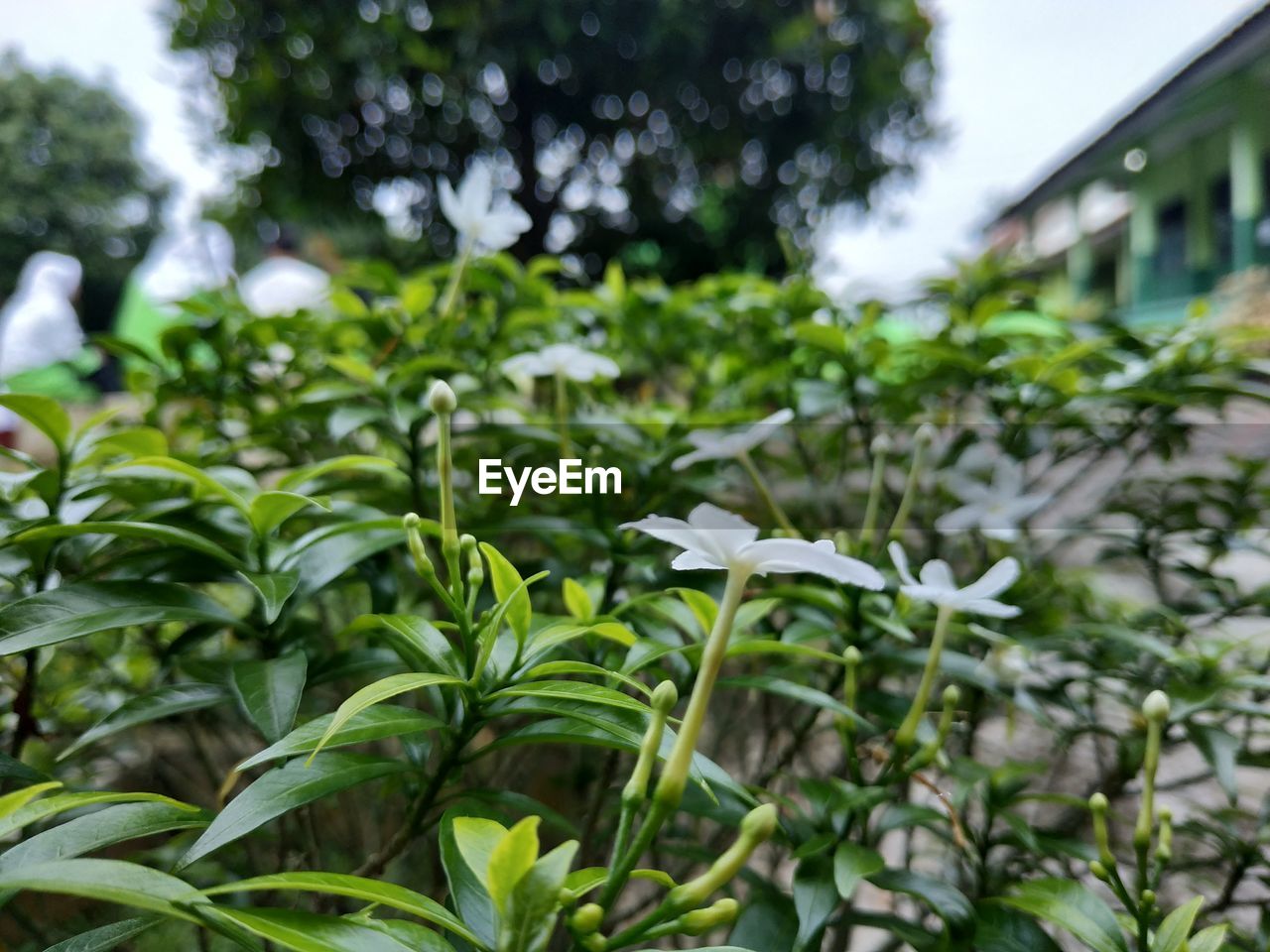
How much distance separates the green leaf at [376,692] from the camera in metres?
0.20

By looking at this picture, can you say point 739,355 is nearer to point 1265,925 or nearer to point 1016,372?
point 1016,372

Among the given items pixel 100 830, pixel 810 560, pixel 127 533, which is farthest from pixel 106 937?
pixel 810 560

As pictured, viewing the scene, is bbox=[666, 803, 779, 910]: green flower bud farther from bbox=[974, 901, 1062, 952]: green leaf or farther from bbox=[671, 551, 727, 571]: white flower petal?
bbox=[974, 901, 1062, 952]: green leaf

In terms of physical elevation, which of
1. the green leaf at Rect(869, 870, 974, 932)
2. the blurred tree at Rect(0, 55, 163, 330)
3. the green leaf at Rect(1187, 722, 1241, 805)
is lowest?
the green leaf at Rect(869, 870, 974, 932)

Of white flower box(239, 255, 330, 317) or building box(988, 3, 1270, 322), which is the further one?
white flower box(239, 255, 330, 317)

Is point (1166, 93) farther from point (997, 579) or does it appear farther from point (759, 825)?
point (759, 825)

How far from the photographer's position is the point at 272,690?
0.91 ft

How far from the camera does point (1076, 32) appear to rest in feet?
2.99

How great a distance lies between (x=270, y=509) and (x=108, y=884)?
175mm

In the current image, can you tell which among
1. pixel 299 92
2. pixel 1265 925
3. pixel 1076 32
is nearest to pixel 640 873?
pixel 1265 925

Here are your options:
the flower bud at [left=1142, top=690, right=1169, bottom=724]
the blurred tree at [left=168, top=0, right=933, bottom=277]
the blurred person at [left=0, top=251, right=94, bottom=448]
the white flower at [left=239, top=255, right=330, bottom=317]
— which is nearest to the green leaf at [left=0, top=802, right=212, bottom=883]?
the flower bud at [left=1142, top=690, right=1169, bottom=724]

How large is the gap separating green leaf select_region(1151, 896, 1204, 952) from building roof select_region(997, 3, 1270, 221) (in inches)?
36.8

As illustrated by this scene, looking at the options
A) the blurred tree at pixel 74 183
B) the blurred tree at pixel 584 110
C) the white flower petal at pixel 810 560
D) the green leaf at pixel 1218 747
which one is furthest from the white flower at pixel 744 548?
the blurred tree at pixel 74 183

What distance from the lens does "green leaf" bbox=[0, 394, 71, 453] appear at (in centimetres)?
35
